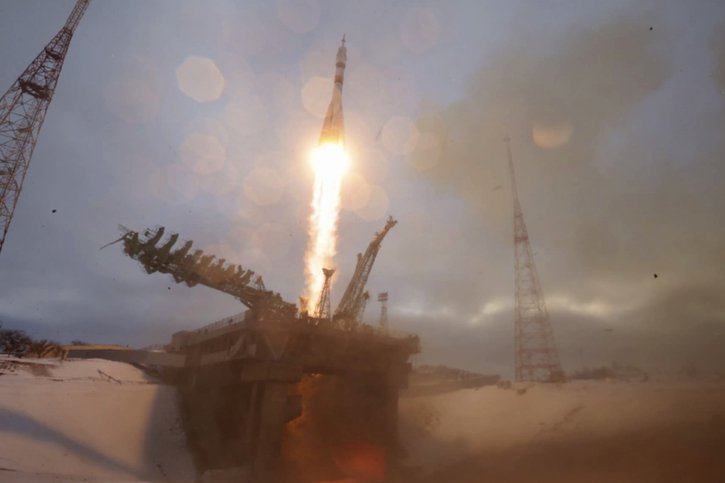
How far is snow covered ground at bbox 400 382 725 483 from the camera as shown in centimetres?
3362

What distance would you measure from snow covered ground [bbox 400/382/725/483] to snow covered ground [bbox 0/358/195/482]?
24.2 meters

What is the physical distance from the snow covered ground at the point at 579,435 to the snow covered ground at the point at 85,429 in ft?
79.5

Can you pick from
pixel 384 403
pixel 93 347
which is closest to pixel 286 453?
pixel 384 403

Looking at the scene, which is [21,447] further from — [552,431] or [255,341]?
[552,431]

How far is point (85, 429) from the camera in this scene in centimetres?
3672

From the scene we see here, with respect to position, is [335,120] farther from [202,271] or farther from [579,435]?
[579,435]

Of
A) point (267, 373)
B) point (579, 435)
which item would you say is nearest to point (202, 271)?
point (267, 373)

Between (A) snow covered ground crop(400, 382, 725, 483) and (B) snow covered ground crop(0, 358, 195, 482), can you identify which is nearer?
(B) snow covered ground crop(0, 358, 195, 482)

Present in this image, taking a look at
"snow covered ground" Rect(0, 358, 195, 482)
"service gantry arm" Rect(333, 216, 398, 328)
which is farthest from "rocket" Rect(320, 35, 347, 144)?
"snow covered ground" Rect(0, 358, 195, 482)

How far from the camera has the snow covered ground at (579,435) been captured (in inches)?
1324

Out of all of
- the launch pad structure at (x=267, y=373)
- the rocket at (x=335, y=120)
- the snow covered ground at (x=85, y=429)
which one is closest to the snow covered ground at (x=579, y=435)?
the launch pad structure at (x=267, y=373)

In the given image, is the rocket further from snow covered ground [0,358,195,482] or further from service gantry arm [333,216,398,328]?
snow covered ground [0,358,195,482]

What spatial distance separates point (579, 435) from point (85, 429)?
43439 mm

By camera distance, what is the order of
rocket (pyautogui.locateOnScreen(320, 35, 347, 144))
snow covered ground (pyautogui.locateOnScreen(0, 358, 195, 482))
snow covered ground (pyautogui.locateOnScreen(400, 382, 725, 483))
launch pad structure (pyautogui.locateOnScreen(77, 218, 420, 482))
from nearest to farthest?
snow covered ground (pyautogui.locateOnScreen(0, 358, 195, 482)), snow covered ground (pyautogui.locateOnScreen(400, 382, 725, 483)), launch pad structure (pyautogui.locateOnScreen(77, 218, 420, 482)), rocket (pyautogui.locateOnScreen(320, 35, 347, 144))
